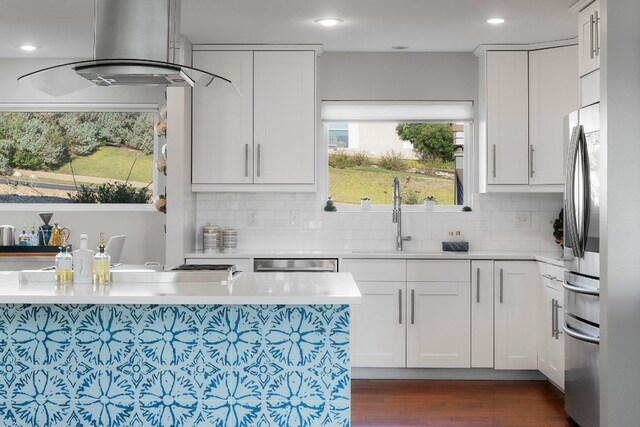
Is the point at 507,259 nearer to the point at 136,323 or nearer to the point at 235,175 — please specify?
the point at 235,175

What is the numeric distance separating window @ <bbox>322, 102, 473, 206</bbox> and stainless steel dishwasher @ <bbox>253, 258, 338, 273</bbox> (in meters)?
0.84

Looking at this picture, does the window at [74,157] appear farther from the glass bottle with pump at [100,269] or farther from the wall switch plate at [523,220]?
the glass bottle with pump at [100,269]

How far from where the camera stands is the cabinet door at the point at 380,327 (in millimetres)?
5430

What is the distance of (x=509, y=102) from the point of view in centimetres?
560

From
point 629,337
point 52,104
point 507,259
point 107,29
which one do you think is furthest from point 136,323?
point 52,104

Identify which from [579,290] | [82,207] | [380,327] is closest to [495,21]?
[579,290]

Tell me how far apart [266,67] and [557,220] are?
2436 millimetres

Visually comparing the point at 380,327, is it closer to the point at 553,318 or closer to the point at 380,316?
the point at 380,316

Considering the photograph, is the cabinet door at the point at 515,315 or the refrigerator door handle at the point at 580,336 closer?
the refrigerator door handle at the point at 580,336

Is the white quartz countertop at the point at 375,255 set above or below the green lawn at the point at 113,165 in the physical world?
below

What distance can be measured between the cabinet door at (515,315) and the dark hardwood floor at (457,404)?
0.62ft

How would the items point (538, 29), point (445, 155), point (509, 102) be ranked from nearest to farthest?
point (538, 29)
point (509, 102)
point (445, 155)

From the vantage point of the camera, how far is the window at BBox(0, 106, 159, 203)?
656 centimetres

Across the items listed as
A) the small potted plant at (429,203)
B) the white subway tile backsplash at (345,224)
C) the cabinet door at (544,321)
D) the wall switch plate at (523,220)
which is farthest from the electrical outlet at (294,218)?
the cabinet door at (544,321)
